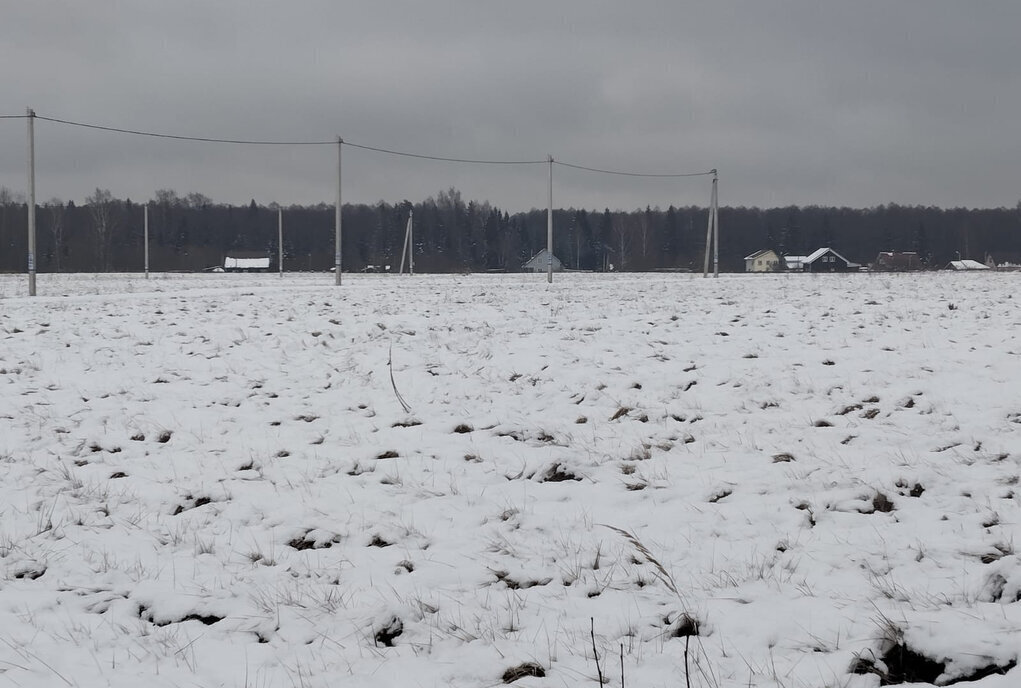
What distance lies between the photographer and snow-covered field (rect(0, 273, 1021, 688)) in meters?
3.63

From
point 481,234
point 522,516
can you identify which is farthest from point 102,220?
point 522,516

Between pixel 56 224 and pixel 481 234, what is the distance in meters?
71.8

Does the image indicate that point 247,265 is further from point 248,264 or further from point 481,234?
point 481,234

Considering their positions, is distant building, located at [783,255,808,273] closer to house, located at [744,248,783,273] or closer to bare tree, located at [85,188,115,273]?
house, located at [744,248,783,273]

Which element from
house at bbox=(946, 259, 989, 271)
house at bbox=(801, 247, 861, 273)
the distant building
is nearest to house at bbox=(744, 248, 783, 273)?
the distant building

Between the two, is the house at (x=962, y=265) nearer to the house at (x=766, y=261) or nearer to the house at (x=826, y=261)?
the house at (x=826, y=261)

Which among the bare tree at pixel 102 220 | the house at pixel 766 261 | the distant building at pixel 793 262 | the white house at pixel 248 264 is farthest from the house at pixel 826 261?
the bare tree at pixel 102 220

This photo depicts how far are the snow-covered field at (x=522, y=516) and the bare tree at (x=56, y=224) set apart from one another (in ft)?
398

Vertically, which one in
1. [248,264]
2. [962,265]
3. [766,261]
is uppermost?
[766,261]

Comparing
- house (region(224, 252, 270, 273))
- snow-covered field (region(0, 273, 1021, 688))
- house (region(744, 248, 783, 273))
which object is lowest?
snow-covered field (region(0, 273, 1021, 688))

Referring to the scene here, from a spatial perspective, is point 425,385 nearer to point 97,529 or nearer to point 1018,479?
point 97,529

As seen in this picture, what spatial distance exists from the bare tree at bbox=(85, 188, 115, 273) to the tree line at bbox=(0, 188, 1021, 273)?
522 millimetres

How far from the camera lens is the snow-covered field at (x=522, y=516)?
3.63 metres

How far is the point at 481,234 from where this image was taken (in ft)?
471
